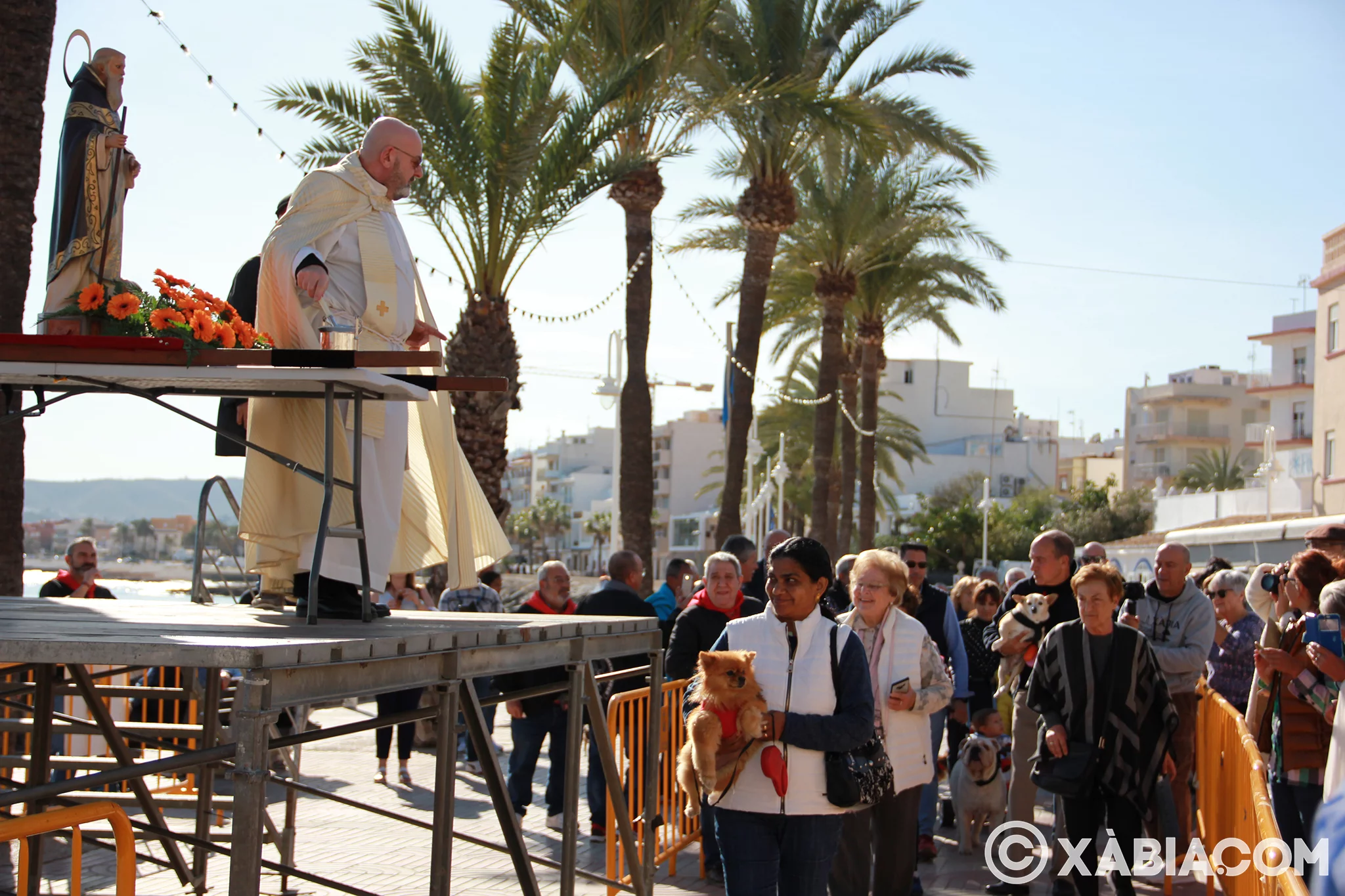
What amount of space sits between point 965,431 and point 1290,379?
39.7 meters

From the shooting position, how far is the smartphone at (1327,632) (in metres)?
6.21

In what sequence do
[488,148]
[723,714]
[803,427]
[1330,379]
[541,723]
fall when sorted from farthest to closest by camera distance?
1. [803,427]
2. [1330,379]
3. [488,148]
4. [541,723]
5. [723,714]

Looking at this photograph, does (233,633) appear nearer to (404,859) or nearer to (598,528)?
(404,859)

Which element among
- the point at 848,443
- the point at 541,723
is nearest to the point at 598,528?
the point at 848,443

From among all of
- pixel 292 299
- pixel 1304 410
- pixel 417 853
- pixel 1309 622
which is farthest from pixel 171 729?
pixel 1304 410

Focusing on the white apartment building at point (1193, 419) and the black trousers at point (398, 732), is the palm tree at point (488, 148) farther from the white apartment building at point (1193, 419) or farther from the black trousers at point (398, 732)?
the white apartment building at point (1193, 419)

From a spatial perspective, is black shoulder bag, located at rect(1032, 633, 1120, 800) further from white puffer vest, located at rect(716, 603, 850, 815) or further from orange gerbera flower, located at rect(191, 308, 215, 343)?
orange gerbera flower, located at rect(191, 308, 215, 343)

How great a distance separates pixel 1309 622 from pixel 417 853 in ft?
18.8

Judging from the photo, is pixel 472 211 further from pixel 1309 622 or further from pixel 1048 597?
pixel 1309 622

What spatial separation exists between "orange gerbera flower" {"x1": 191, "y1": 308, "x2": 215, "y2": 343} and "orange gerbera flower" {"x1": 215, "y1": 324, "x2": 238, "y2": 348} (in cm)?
2

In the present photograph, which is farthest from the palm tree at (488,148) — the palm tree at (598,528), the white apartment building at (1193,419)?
the palm tree at (598,528)

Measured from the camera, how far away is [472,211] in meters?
Answer: 17.2

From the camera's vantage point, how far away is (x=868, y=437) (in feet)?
123

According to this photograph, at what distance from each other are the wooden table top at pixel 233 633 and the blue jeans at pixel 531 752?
406cm
